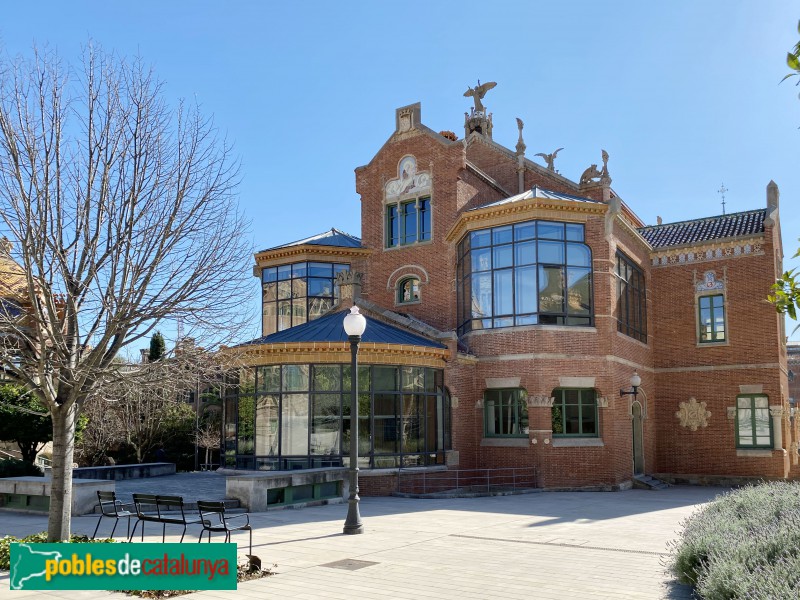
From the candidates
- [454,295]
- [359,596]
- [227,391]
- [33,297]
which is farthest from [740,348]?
[33,297]

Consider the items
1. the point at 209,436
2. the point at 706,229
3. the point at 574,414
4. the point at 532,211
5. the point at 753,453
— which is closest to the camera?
the point at 574,414

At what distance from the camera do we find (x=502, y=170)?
1163 inches

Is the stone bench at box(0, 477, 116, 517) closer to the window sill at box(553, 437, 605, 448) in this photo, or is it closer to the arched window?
the window sill at box(553, 437, 605, 448)

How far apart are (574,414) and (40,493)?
14795mm

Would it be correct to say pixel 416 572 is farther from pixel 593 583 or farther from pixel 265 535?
pixel 265 535

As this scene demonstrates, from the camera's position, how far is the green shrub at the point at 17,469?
2325 centimetres

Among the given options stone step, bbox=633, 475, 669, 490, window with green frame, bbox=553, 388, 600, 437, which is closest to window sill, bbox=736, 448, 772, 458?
stone step, bbox=633, 475, 669, 490

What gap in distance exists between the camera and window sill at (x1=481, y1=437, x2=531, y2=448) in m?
22.8

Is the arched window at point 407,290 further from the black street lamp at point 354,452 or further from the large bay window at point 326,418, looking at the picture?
the black street lamp at point 354,452

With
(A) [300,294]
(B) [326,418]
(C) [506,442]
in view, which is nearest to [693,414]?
(C) [506,442]

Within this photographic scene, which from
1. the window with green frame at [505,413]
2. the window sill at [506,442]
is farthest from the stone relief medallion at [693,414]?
the window sill at [506,442]

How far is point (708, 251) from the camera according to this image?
27812 millimetres

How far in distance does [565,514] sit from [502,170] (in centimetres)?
1630

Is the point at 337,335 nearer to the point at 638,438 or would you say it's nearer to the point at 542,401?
the point at 542,401
